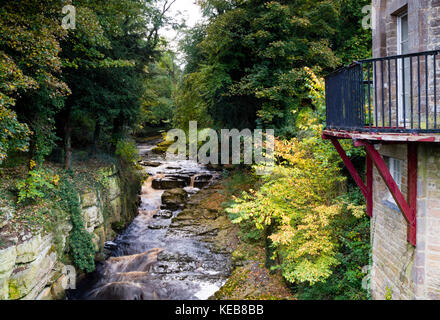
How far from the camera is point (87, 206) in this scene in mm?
11844

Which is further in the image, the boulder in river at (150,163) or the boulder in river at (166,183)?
the boulder in river at (150,163)

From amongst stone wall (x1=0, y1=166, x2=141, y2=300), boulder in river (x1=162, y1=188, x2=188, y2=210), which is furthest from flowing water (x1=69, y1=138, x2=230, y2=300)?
stone wall (x1=0, y1=166, x2=141, y2=300)

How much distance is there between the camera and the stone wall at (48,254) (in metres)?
7.22

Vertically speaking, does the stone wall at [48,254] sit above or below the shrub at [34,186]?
below

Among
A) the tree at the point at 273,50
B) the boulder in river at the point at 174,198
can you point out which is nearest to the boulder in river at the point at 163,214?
the boulder in river at the point at 174,198

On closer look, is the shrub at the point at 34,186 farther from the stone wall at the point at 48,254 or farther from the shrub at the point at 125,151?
the shrub at the point at 125,151

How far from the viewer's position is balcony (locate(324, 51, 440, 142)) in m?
4.09

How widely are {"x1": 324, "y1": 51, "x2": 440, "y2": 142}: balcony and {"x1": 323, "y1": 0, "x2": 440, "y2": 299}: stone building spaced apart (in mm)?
14

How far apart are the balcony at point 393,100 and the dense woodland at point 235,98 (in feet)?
8.19

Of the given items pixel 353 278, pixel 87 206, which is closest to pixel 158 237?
pixel 87 206

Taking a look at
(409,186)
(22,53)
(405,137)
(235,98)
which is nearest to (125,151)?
(235,98)

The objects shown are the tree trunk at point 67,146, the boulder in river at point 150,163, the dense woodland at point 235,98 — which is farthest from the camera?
the boulder in river at point 150,163

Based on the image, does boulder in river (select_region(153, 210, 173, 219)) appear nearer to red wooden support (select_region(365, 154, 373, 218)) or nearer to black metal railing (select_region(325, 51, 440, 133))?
red wooden support (select_region(365, 154, 373, 218))
